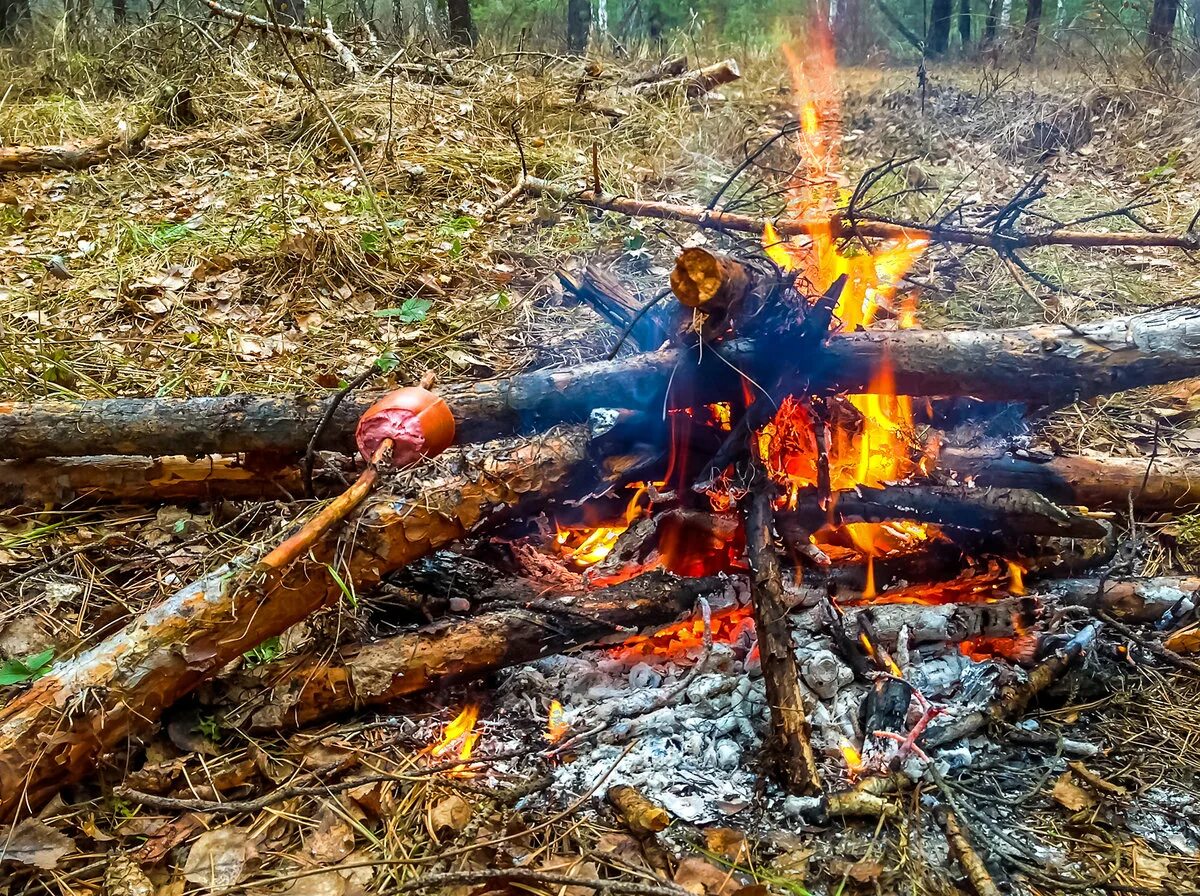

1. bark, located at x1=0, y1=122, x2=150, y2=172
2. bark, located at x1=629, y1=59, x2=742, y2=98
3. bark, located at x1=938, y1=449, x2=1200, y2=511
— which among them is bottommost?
bark, located at x1=938, y1=449, x2=1200, y2=511

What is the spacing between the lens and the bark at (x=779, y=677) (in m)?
1.92

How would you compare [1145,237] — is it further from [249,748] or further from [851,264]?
[249,748]

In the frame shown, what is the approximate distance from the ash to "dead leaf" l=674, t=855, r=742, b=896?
0.13 m

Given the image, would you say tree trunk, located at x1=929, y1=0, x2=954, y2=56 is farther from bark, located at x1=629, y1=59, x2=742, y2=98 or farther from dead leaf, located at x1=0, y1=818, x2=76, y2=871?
dead leaf, located at x1=0, y1=818, x2=76, y2=871

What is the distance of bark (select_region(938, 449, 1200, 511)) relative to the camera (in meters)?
2.65

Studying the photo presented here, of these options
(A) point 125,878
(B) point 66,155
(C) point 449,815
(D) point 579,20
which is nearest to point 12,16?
(B) point 66,155

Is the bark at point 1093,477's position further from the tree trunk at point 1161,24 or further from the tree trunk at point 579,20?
the tree trunk at point 579,20

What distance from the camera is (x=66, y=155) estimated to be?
18.4 feet

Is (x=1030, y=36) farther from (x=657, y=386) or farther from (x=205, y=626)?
(x=205, y=626)

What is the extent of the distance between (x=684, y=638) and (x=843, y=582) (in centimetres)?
57

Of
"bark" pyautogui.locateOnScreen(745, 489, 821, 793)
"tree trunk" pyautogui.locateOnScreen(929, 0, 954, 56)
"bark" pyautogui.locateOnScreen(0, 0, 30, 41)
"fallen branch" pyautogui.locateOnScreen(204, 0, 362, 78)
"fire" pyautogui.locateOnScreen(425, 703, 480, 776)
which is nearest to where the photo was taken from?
"bark" pyautogui.locateOnScreen(745, 489, 821, 793)

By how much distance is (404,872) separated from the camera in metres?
1.75

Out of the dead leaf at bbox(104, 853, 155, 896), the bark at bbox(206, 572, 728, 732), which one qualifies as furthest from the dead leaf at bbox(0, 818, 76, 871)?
the bark at bbox(206, 572, 728, 732)

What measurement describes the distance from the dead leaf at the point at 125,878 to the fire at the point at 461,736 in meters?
0.69
